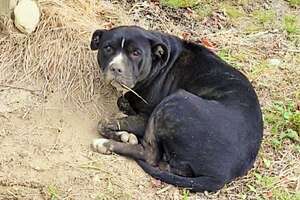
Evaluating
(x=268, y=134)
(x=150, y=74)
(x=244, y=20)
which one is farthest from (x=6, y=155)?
(x=244, y=20)

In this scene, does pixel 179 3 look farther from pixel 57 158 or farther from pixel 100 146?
pixel 57 158

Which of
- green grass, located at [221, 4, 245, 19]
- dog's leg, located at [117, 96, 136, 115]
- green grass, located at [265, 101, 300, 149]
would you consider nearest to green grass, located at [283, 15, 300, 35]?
green grass, located at [221, 4, 245, 19]

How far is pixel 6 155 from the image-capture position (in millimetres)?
5039

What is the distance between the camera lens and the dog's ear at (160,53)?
5449mm

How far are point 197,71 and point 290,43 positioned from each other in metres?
1.77

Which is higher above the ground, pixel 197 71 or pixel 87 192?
pixel 197 71

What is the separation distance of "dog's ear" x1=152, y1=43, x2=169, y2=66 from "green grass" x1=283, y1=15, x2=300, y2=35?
2.08 m

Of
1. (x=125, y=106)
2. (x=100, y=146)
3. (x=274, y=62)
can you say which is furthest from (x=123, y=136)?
(x=274, y=62)

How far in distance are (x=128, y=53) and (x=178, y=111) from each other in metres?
0.60

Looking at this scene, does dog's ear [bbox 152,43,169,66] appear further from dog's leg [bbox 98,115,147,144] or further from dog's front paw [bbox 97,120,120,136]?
dog's front paw [bbox 97,120,120,136]

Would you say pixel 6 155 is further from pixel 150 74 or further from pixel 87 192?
pixel 150 74

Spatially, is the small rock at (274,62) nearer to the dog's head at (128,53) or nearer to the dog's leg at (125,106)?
the dog's head at (128,53)

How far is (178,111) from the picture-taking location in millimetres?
5066

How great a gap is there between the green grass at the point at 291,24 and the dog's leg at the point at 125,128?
229 cm
